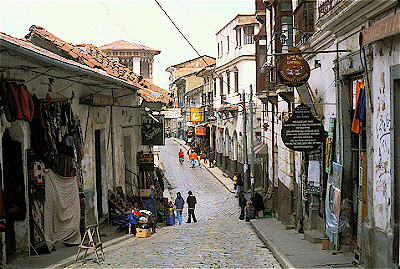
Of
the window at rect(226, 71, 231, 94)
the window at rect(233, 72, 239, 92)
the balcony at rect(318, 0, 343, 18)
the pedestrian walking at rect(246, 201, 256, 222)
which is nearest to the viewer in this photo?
the balcony at rect(318, 0, 343, 18)

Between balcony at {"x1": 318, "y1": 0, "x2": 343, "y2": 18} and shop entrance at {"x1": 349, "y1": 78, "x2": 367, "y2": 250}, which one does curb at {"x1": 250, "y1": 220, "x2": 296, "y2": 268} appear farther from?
balcony at {"x1": 318, "y1": 0, "x2": 343, "y2": 18}

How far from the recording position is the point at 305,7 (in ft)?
42.5

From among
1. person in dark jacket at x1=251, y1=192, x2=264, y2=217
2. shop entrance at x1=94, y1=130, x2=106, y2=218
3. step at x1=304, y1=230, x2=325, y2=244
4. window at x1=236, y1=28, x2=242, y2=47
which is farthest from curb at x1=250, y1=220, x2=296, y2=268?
window at x1=236, y1=28, x2=242, y2=47

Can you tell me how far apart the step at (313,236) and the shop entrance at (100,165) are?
588 centimetres

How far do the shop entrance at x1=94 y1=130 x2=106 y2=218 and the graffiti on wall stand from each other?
906 centimetres

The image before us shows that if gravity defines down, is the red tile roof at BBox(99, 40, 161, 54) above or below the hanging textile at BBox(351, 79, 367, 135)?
above

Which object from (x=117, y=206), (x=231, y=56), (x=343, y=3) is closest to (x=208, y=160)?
(x=231, y=56)

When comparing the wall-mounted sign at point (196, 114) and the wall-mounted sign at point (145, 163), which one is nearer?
the wall-mounted sign at point (145, 163)

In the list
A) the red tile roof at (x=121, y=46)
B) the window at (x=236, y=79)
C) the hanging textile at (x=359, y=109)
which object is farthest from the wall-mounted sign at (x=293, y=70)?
the red tile roof at (x=121, y=46)

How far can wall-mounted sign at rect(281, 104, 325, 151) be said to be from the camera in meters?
11.4

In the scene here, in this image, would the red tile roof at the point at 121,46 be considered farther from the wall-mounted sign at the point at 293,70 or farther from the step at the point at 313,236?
the wall-mounted sign at the point at 293,70

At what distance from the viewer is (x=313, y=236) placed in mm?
12531

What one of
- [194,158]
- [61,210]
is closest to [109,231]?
[61,210]

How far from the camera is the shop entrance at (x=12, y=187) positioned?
955cm
